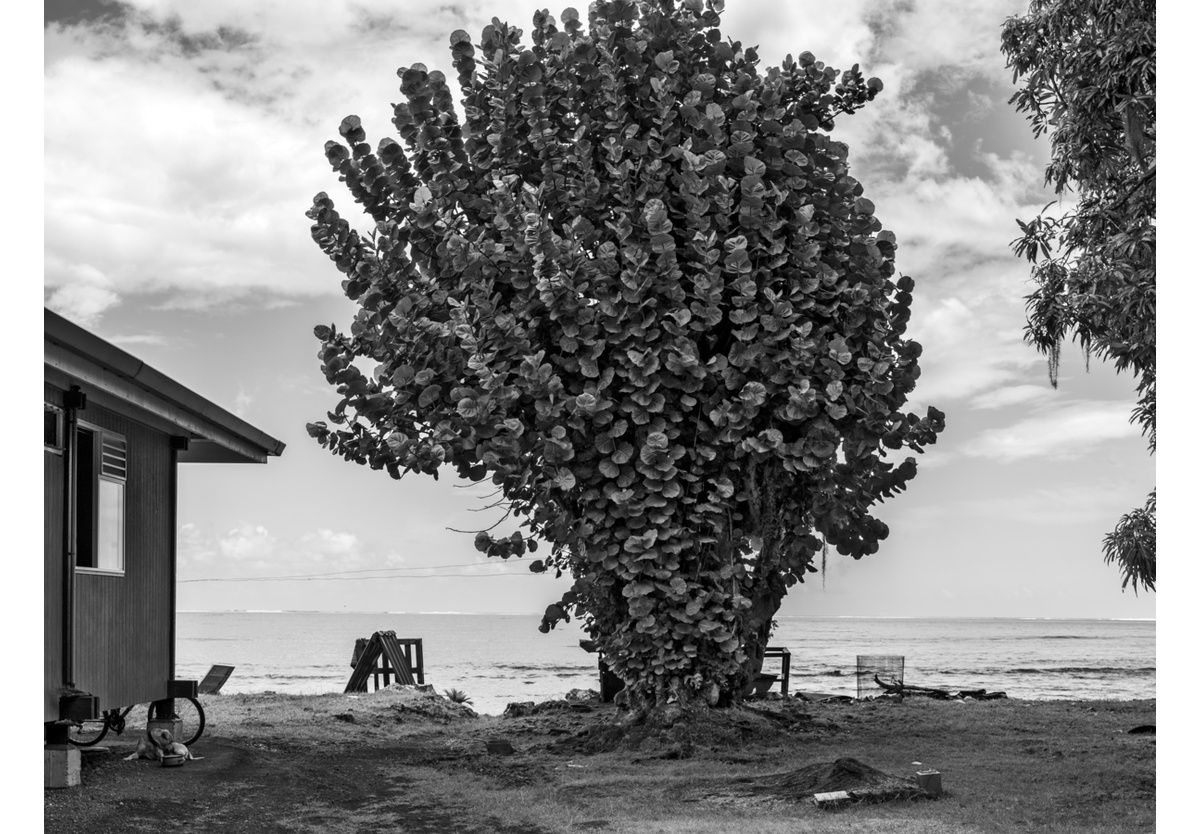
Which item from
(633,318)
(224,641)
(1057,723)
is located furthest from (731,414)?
(224,641)

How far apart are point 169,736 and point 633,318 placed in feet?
19.6

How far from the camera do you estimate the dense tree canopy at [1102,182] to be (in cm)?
1466

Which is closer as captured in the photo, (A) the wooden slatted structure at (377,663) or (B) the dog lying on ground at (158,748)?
(B) the dog lying on ground at (158,748)

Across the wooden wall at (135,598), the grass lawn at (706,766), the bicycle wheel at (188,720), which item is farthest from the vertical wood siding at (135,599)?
the grass lawn at (706,766)

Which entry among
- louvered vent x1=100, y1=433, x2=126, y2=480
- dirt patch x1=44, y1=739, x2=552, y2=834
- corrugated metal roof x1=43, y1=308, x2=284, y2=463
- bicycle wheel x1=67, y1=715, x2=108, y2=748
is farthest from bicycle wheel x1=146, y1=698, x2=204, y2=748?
corrugated metal roof x1=43, y1=308, x2=284, y2=463

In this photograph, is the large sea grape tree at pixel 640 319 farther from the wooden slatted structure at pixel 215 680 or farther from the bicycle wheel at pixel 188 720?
the wooden slatted structure at pixel 215 680

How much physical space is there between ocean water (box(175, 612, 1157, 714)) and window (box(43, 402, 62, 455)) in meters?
17.7

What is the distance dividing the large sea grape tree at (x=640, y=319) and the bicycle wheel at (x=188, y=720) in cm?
306

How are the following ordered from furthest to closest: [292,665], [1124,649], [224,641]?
[224,641] < [1124,649] < [292,665]

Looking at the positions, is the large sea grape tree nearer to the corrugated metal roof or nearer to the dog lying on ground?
the corrugated metal roof

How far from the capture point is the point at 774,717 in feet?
41.5

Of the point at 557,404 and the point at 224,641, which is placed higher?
the point at 557,404

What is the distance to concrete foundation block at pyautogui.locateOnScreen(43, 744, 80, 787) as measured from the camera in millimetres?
9109

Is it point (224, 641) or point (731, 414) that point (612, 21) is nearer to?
point (731, 414)
